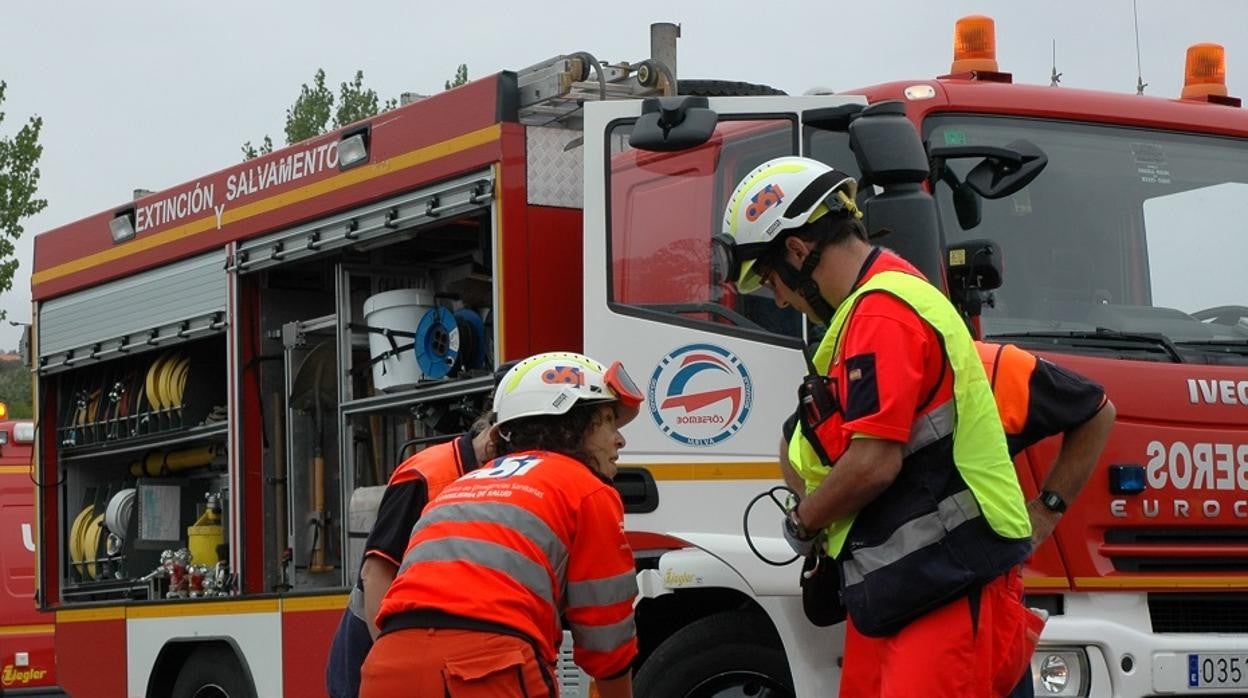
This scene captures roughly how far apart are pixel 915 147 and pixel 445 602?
6.77 feet

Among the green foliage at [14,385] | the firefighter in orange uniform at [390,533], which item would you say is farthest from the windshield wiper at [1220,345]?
the green foliage at [14,385]

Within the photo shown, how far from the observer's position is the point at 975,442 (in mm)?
4242

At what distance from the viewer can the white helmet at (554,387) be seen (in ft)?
15.2

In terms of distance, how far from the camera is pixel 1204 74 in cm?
737

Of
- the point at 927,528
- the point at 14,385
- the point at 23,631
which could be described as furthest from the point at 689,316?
the point at 14,385

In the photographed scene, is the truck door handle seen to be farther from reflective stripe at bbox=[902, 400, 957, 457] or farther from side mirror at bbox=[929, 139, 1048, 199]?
reflective stripe at bbox=[902, 400, 957, 457]

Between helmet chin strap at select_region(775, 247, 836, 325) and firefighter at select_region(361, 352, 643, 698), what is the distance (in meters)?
0.45

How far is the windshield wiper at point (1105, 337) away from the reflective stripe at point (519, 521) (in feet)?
6.68

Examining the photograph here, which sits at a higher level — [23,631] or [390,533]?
[390,533]

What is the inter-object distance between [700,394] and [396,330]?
199cm

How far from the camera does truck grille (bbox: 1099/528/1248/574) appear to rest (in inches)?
235

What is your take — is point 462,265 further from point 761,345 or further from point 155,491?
point 155,491

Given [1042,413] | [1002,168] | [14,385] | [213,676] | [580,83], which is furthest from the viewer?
[14,385]

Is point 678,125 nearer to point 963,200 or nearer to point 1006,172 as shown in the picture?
point 963,200
